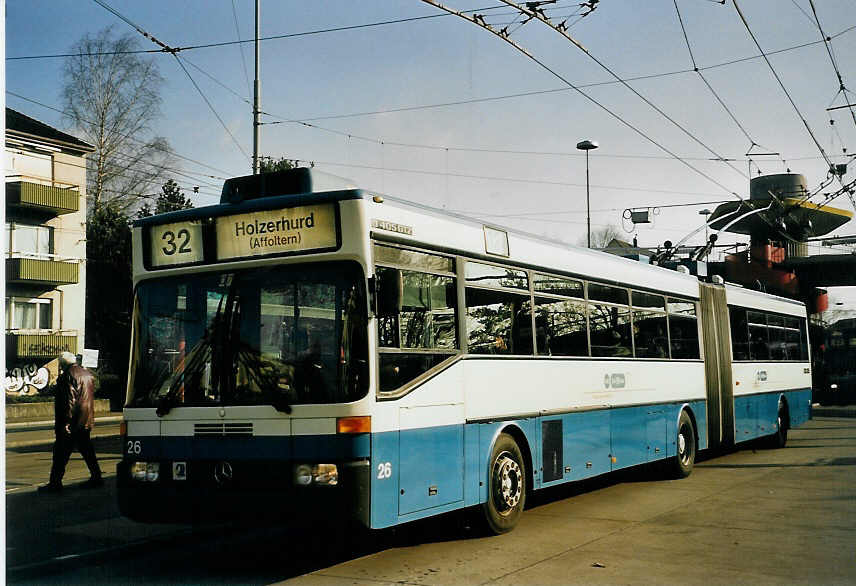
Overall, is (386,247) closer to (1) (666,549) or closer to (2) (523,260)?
(2) (523,260)

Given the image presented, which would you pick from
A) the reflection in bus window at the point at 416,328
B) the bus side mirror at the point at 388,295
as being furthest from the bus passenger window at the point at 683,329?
the bus side mirror at the point at 388,295

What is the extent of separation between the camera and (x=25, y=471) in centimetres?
1523

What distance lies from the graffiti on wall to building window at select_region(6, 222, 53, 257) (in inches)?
197

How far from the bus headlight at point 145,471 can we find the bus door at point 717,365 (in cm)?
1043

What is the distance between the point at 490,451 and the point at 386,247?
8.21 feet

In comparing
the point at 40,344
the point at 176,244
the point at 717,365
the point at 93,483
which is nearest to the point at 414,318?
the point at 176,244

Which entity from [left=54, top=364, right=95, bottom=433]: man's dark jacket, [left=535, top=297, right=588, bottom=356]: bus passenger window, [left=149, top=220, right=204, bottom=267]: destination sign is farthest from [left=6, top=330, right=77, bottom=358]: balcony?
[left=149, top=220, right=204, bottom=267]: destination sign

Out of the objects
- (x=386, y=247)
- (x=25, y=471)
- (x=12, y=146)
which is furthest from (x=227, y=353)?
(x=12, y=146)

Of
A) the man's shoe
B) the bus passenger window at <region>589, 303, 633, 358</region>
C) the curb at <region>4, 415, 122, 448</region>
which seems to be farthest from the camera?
the curb at <region>4, 415, 122, 448</region>

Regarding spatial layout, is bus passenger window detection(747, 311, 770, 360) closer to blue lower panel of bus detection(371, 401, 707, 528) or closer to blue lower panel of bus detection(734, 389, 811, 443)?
blue lower panel of bus detection(734, 389, 811, 443)

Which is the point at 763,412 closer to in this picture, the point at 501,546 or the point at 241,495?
the point at 501,546

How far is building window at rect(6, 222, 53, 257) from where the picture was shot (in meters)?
41.9

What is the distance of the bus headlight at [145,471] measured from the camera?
26.2ft

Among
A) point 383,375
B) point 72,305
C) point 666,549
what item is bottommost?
point 666,549
